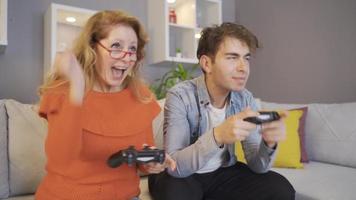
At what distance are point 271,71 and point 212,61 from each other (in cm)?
163

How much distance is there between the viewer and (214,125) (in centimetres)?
124

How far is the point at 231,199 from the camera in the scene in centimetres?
112

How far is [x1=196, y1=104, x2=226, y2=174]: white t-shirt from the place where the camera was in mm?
1188

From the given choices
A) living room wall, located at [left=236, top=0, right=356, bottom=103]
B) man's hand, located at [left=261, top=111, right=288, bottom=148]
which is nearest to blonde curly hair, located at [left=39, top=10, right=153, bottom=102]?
man's hand, located at [left=261, top=111, right=288, bottom=148]

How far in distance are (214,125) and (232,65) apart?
0.78 feet

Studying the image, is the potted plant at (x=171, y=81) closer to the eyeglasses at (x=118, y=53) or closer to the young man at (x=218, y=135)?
the young man at (x=218, y=135)

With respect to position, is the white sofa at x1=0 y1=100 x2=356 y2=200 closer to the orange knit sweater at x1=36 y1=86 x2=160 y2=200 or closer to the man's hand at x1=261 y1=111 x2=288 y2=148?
the orange knit sweater at x1=36 y1=86 x2=160 y2=200

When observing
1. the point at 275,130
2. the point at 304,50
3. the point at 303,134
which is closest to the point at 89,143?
the point at 275,130

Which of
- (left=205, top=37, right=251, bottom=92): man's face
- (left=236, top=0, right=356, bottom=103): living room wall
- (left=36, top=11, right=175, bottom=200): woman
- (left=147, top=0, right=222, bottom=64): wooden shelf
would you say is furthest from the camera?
(left=147, top=0, right=222, bottom=64): wooden shelf

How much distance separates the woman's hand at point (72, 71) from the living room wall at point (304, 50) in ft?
6.22

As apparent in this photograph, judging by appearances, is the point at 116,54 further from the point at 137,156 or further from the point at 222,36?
the point at 222,36

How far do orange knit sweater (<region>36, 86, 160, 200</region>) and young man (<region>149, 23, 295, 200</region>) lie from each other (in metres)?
0.14

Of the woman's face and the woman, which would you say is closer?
the woman

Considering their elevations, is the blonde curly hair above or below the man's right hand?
above
